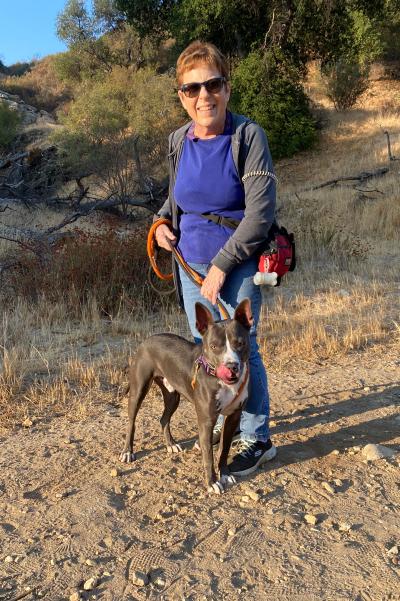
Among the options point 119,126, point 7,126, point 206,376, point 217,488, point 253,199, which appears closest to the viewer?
point 253,199

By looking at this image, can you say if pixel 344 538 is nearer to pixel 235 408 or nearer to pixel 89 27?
pixel 235 408

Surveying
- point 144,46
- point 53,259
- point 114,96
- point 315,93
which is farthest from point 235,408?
point 144,46

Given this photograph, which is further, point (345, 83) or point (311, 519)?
point (345, 83)

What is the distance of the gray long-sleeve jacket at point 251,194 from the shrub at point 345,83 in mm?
23828

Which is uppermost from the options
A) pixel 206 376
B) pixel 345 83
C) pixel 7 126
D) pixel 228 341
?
pixel 345 83

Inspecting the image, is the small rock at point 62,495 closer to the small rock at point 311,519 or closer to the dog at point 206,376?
the dog at point 206,376

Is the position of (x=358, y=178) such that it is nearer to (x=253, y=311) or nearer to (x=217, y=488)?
(x=253, y=311)

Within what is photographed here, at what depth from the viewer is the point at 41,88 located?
36.1 m

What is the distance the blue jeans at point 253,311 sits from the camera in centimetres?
308

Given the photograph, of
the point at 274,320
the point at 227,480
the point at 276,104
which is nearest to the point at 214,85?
the point at 227,480

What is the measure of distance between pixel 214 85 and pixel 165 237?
94 centimetres

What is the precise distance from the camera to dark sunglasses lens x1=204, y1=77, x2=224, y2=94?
286 centimetres

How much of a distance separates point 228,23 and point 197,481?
64.4 ft

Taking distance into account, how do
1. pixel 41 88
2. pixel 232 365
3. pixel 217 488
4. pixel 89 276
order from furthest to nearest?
pixel 41 88 < pixel 89 276 < pixel 217 488 < pixel 232 365
